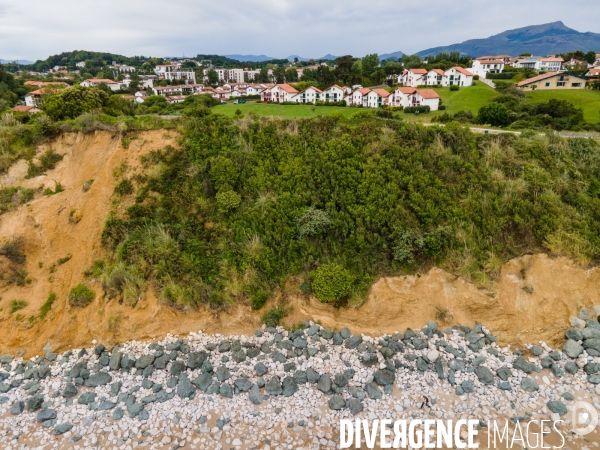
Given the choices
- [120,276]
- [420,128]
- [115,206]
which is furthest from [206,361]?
[420,128]

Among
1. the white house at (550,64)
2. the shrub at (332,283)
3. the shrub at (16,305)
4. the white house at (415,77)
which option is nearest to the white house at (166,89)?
the white house at (415,77)

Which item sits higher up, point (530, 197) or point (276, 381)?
point (530, 197)

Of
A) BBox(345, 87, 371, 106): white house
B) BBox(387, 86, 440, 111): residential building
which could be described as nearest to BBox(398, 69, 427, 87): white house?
BBox(345, 87, 371, 106): white house

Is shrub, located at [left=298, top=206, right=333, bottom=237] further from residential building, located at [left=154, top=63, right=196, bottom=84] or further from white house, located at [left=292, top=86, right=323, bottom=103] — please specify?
residential building, located at [left=154, top=63, right=196, bottom=84]

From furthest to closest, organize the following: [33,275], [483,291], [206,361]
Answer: [33,275] < [483,291] < [206,361]

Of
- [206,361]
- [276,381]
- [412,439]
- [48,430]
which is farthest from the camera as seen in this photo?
[206,361]

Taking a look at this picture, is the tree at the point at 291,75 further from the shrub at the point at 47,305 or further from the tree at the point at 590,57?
the shrub at the point at 47,305

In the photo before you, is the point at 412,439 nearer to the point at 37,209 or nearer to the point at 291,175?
the point at 291,175
